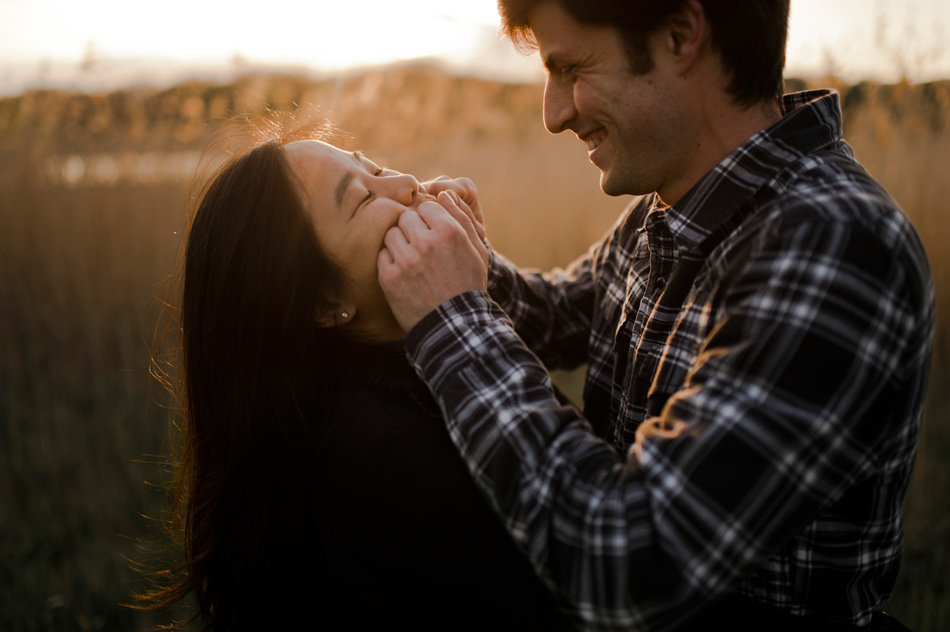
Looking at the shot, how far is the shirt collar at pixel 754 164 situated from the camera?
1349 millimetres

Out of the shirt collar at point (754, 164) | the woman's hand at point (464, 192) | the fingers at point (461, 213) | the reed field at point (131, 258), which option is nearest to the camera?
the shirt collar at point (754, 164)

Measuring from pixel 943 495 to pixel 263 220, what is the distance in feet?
11.5

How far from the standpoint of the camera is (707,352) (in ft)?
3.68

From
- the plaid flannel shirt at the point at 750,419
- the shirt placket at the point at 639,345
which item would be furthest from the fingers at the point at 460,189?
the plaid flannel shirt at the point at 750,419

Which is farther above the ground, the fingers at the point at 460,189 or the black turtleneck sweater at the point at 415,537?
the fingers at the point at 460,189

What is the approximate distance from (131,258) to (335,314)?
13.0ft

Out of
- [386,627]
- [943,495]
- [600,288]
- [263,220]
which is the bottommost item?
[943,495]

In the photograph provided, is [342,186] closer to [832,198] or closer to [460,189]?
[460,189]

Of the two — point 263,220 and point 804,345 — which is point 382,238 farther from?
point 804,345

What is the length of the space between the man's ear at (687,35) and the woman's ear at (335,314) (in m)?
1.08

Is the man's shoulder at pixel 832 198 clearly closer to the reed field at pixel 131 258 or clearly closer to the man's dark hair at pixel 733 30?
the man's dark hair at pixel 733 30

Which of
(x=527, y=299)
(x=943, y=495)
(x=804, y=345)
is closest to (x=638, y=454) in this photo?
(x=804, y=345)

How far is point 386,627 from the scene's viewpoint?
1.44 meters

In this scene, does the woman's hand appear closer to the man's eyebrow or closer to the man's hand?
the man's eyebrow
